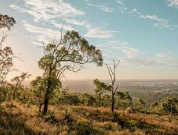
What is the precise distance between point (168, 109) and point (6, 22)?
85925 mm

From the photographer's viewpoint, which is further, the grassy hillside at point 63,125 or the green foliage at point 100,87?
the green foliage at point 100,87

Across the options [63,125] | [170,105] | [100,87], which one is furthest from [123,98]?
[63,125]

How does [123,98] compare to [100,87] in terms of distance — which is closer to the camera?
[100,87]

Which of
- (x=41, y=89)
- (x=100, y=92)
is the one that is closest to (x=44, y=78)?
(x=41, y=89)

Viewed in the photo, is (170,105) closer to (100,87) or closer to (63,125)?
(100,87)

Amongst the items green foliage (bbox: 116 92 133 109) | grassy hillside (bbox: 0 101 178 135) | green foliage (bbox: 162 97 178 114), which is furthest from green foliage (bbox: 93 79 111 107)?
green foliage (bbox: 162 97 178 114)

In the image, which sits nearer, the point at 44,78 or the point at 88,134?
the point at 88,134

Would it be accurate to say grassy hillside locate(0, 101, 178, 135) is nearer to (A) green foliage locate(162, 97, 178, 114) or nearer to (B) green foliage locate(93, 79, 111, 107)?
(B) green foliage locate(93, 79, 111, 107)

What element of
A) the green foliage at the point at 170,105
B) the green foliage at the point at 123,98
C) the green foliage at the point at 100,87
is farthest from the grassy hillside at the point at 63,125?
the green foliage at the point at 170,105

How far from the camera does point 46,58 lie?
26.9m

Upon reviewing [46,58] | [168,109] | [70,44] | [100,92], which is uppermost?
[70,44]

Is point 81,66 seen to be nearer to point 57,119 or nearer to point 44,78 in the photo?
point 44,78

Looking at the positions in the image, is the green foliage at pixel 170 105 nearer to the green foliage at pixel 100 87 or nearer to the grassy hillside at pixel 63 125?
the green foliage at pixel 100 87

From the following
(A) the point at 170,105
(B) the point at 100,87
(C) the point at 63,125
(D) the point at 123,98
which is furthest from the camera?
(A) the point at 170,105
